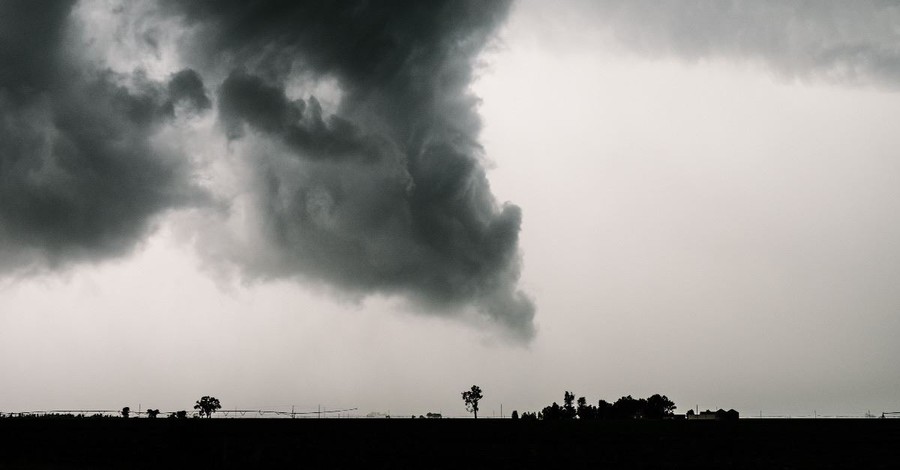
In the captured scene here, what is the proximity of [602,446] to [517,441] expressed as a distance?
11265 millimetres

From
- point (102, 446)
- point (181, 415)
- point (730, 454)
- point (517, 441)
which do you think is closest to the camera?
point (181, 415)

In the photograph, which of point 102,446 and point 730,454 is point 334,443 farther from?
point 730,454

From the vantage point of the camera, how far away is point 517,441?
8550 cm

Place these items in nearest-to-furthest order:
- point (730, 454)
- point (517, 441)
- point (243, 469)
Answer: point (243, 469) → point (730, 454) → point (517, 441)

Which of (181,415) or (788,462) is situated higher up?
(181,415)

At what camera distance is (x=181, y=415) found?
191 ft

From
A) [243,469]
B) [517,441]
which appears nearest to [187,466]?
[243,469]

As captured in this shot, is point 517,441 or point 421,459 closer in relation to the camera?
point 421,459

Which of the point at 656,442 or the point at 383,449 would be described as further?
the point at 656,442

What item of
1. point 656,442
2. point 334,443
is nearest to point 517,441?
point 656,442

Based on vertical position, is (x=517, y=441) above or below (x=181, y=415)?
below

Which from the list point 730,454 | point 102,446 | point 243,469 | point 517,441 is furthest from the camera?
point 517,441

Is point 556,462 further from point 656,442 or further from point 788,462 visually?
point 656,442

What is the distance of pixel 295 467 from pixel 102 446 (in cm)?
3172
